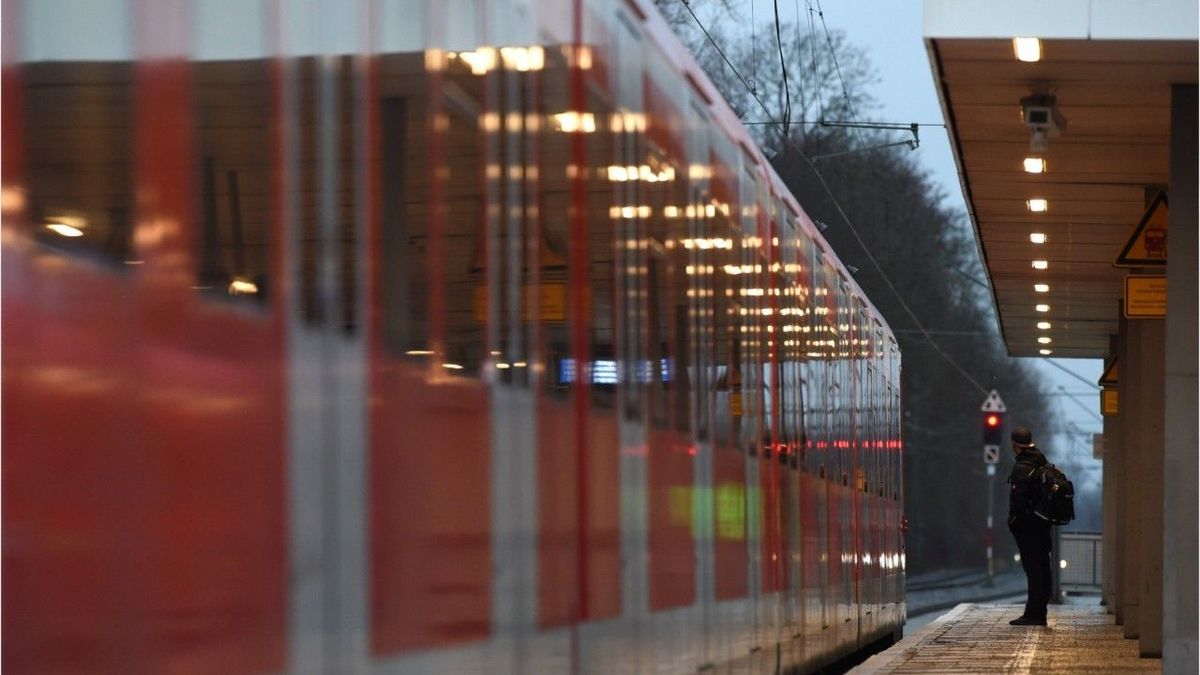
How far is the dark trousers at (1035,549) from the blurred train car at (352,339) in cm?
1064

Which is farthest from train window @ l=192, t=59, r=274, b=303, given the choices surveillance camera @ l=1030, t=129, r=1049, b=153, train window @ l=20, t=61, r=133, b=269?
surveillance camera @ l=1030, t=129, r=1049, b=153

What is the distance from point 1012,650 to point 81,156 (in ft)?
45.2

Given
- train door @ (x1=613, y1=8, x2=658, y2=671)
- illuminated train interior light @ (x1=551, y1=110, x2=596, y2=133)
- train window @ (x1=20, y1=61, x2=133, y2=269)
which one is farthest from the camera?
train door @ (x1=613, y1=8, x2=658, y2=671)

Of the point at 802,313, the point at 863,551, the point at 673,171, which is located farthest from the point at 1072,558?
the point at 673,171

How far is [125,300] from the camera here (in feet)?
11.8

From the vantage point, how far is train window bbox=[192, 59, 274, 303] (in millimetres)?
3947

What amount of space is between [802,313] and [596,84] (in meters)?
6.91

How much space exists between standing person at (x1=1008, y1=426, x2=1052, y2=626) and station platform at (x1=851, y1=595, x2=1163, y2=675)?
44 centimetres

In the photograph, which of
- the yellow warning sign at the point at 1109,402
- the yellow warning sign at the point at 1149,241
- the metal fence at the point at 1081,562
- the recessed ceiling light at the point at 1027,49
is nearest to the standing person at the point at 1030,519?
the yellow warning sign at the point at 1149,241

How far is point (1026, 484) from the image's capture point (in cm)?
1941

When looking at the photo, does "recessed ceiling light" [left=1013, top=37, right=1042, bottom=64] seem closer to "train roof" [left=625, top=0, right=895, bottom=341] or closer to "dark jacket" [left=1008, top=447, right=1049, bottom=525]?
"train roof" [left=625, top=0, right=895, bottom=341]

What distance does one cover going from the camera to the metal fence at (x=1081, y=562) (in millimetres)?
38719

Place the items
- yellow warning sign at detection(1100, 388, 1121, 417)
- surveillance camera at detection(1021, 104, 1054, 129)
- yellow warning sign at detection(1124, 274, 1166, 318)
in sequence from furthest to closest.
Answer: yellow warning sign at detection(1100, 388, 1121, 417)
yellow warning sign at detection(1124, 274, 1166, 318)
surveillance camera at detection(1021, 104, 1054, 129)

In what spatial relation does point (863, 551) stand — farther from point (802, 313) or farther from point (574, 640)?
point (574, 640)
